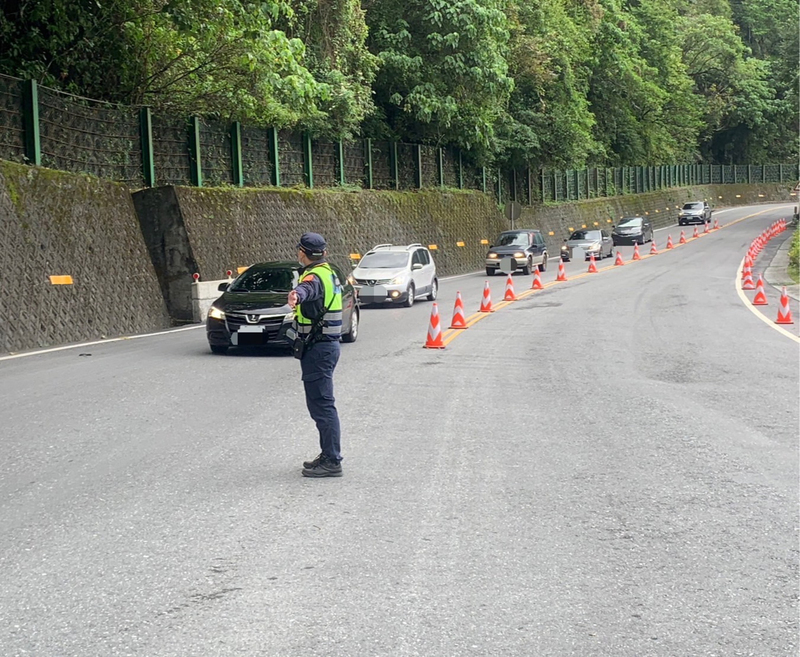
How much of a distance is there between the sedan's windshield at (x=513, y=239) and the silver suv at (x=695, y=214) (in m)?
36.9

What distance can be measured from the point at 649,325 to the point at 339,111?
55.7 ft

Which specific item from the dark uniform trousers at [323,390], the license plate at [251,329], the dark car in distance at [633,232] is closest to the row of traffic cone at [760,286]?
the dark car in distance at [633,232]

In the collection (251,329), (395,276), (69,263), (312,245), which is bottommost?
(251,329)

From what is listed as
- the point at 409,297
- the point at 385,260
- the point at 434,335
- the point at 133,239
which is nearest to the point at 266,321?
the point at 434,335

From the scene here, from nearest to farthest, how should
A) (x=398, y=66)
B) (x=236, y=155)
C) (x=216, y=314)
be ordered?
(x=216, y=314) → (x=236, y=155) → (x=398, y=66)

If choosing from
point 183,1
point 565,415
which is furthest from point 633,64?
point 565,415

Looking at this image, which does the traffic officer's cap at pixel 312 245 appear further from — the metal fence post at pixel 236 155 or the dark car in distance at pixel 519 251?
the dark car in distance at pixel 519 251

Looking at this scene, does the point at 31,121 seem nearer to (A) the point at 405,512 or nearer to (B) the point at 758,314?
(B) the point at 758,314

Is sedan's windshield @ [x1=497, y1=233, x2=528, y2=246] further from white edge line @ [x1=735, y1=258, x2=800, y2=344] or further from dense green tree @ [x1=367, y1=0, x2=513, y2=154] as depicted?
white edge line @ [x1=735, y1=258, x2=800, y2=344]

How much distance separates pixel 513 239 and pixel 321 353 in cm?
3224

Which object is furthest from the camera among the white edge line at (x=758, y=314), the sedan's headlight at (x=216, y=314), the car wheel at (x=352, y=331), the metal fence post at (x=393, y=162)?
the metal fence post at (x=393, y=162)

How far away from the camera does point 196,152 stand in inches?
1074

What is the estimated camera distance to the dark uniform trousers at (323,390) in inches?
302

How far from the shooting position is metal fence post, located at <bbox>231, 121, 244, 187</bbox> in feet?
97.3
